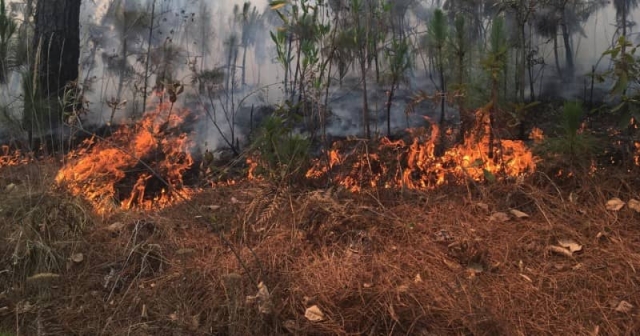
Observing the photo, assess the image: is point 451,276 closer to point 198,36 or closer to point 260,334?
point 260,334

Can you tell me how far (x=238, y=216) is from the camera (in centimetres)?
401

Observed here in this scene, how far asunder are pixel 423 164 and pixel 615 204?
58.2 inches

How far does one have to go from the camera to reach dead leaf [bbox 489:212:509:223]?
3.73 m

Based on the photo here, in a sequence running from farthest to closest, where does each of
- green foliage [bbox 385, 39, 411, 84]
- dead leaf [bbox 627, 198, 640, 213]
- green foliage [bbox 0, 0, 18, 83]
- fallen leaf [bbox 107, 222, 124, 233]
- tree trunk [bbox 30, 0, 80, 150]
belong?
tree trunk [bbox 30, 0, 80, 150] < green foliage [bbox 0, 0, 18, 83] < green foliage [bbox 385, 39, 411, 84] < fallen leaf [bbox 107, 222, 124, 233] < dead leaf [bbox 627, 198, 640, 213]

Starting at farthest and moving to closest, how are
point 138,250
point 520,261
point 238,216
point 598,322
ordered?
point 238,216, point 138,250, point 520,261, point 598,322

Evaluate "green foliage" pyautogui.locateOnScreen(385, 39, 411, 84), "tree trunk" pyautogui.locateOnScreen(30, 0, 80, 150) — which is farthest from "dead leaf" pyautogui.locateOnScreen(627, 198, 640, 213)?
"tree trunk" pyautogui.locateOnScreen(30, 0, 80, 150)

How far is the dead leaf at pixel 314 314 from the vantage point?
290 centimetres

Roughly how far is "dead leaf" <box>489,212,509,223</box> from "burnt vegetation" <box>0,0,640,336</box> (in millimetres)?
19

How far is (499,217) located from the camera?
375 cm

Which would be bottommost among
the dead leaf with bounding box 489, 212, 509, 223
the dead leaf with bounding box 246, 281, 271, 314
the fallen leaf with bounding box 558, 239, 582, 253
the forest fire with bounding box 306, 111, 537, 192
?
the dead leaf with bounding box 246, 281, 271, 314

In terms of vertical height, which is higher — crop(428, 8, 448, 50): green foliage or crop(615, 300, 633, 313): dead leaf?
crop(428, 8, 448, 50): green foliage

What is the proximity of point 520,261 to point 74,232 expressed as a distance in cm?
303

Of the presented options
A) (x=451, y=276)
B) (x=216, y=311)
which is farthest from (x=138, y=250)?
(x=451, y=276)

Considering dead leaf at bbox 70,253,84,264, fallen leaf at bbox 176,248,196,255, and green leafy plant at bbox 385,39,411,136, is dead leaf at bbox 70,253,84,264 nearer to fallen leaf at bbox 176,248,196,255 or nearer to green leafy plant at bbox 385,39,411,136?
fallen leaf at bbox 176,248,196,255
